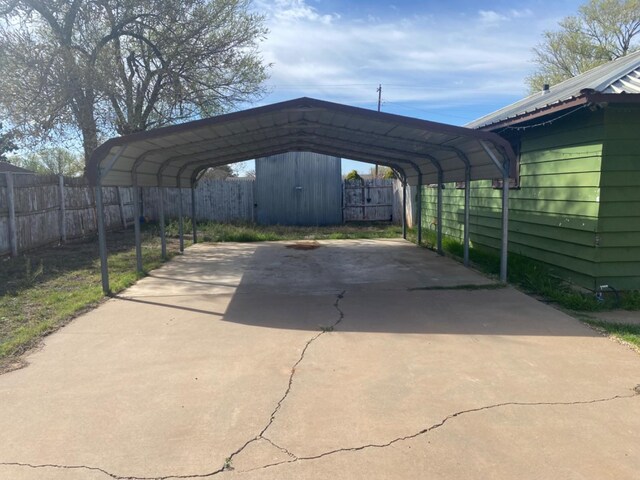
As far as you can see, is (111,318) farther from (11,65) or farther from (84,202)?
(84,202)

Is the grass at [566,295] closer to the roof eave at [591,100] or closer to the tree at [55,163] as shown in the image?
the roof eave at [591,100]

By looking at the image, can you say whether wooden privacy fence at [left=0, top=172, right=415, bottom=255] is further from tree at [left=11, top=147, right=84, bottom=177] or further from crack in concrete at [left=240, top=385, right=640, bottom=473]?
tree at [left=11, top=147, right=84, bottom=177]

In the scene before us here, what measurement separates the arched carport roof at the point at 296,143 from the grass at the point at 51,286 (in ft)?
5.75

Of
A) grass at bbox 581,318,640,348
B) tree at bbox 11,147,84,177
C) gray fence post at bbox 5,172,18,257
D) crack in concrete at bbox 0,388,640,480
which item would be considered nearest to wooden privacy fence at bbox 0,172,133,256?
gray fence post at bbox 5,172,18,257

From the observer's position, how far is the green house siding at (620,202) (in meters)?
5.95

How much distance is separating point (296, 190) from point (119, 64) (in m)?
9.37

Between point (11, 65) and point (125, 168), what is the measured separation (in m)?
5.89

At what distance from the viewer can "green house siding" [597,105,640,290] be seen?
5953 mm

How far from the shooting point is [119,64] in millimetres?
13023

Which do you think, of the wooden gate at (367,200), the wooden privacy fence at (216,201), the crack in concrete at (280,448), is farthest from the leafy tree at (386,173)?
the crack in concrete at (280,448)

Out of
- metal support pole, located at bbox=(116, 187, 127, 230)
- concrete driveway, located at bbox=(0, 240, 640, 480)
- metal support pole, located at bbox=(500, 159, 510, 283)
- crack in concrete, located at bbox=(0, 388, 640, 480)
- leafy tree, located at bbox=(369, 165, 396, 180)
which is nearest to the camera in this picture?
crack in concrete, located at bbox=(0, 388, 640, 480)

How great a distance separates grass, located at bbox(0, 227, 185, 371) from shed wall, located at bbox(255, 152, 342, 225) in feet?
28.3

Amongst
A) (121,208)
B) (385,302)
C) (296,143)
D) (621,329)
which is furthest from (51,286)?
(121,208)

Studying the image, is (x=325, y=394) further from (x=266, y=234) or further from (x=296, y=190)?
(x=296, y=190)
